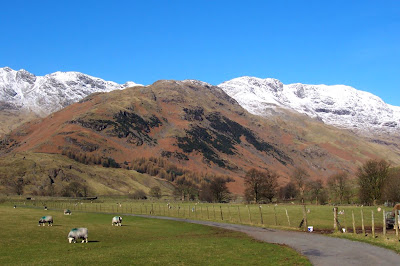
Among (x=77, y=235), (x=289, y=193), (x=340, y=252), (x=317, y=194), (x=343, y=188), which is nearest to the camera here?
(x=340, y=252)

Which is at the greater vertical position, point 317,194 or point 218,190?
point 218,190

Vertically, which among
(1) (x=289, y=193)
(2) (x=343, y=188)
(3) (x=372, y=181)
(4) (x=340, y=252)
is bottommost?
(1) (x=289, y=193)

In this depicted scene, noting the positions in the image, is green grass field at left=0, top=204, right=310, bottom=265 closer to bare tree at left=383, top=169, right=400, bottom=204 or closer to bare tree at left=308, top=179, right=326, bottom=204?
bare tree at left=383, top=169, right=400, bottom=204

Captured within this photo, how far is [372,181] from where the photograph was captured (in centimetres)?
10906

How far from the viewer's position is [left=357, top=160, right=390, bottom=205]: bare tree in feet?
352

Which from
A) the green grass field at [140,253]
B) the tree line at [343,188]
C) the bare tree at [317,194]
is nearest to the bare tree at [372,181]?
the tree line at [343,188]

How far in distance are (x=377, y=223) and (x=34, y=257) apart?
5233cm

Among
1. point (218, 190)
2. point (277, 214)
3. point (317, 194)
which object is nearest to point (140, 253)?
point (277, 214)

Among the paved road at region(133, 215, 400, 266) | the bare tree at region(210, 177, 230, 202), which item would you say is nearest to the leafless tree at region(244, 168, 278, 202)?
the bare tree at region(210, 177, 230, 202)

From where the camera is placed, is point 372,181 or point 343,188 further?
point 343,188

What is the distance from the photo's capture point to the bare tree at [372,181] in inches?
4223

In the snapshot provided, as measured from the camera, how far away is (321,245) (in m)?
34.3

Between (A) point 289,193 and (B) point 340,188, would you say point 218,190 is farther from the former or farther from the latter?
(B) point 340,188

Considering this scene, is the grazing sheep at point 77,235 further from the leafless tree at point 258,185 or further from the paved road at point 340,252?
the leafless tree at point 258,185
